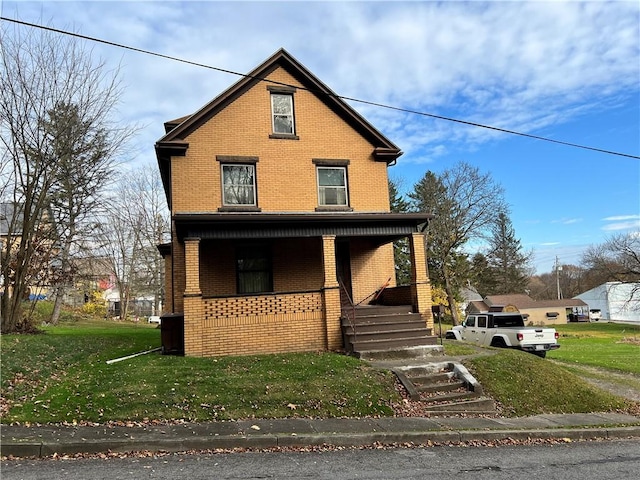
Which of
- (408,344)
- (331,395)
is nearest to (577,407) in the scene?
(408,344)

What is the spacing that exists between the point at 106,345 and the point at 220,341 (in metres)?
5.65

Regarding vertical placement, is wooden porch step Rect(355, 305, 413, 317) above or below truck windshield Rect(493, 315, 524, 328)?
above

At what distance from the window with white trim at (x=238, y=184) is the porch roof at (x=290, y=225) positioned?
209 cm

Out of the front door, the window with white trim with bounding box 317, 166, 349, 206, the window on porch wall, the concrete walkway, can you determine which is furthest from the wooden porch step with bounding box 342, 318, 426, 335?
the window with white trim with bounding box 317, 166, 349, 206

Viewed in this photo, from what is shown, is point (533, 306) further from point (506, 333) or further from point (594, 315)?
point (506, 333)

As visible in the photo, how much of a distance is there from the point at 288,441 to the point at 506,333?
43.7 ft

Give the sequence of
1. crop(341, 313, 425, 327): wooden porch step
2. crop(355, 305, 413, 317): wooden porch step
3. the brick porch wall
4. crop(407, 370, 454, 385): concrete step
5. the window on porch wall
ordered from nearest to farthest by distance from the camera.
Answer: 1. crop(407, 370, 454, 385): concrete step
2. the brick porch wall
3. crop(341, 313, 425, 327): wooden porch step
4. crop(355, 305, 413, 317): wooden porch step
5. the window on porch wall

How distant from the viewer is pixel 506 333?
1788cm

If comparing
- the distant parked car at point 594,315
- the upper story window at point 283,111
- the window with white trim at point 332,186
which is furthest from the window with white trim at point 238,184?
the distant parked car at point 594,315

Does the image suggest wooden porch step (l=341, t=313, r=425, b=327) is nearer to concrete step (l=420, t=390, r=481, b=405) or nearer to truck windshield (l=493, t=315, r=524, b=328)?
concrete step (l=420, t=390, r=481, b=405)

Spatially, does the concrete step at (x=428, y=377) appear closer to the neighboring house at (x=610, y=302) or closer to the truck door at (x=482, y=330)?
the truck door at (x=482, y=330)

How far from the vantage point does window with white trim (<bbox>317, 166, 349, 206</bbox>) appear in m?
15.7

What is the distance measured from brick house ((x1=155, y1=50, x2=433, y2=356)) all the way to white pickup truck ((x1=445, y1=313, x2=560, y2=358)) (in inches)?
214

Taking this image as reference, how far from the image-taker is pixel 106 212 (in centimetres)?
2070
